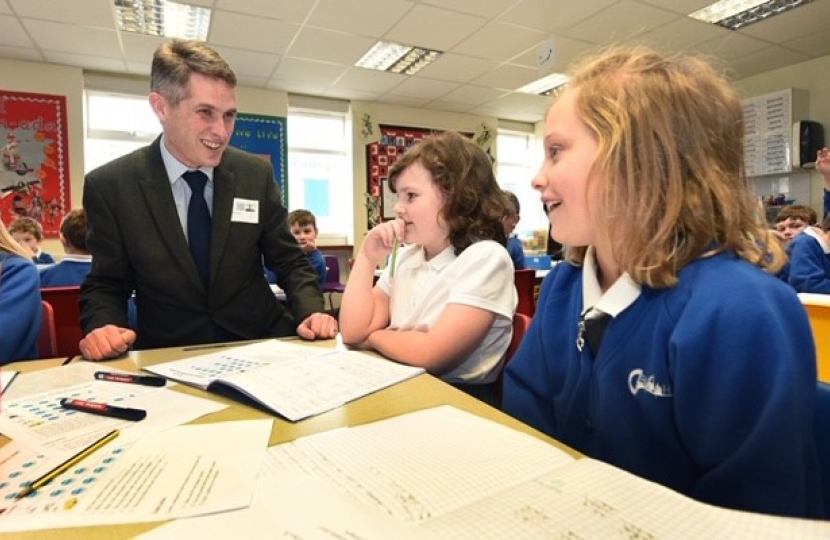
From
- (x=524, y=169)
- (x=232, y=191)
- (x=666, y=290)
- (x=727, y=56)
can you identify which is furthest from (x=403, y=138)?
(x=666, y=290)

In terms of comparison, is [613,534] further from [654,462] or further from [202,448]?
[202,448]

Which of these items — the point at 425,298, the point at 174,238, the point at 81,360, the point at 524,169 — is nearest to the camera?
the point at 81,360

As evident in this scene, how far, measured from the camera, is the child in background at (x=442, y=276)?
1.14m

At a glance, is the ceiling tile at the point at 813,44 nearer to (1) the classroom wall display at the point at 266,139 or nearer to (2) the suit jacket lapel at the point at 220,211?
(1) the classroom wall display at the point at 266,139

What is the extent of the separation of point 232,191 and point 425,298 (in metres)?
0.82

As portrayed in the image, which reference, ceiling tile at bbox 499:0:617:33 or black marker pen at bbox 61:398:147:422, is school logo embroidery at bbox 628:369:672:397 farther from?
ceiling tile at bbox 499:0:617:33

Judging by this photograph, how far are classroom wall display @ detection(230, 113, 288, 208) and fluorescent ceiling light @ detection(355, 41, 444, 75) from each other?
1437 mm

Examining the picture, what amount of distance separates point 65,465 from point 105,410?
189 mm

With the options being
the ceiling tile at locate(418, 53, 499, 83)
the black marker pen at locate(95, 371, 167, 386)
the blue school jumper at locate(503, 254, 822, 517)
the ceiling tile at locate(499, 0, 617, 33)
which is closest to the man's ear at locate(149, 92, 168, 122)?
the black marker pen at locate(95, 371, 167, 386)

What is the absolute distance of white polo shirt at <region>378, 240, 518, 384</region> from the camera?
1.17 m

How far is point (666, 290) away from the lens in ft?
2.46

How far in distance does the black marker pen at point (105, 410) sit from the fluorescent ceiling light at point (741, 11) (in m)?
4.94

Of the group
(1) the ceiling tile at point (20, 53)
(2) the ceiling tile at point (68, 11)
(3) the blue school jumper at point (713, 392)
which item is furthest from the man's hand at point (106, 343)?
(1) the ceiling tile at point (20, 53)

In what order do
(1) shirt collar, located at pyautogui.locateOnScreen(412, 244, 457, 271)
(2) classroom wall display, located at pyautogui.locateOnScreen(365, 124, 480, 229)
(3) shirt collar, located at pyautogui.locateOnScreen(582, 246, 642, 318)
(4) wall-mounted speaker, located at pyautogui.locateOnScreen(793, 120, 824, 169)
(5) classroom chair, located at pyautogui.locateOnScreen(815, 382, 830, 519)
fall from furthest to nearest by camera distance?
(2) classroom wall display, located at pyautogui.locateOnScreen(365, 124, 480, 229) < (4) wall-mounted speaker, located at pyautogui.locateOnScreen(793, 120, 824, 169) < (1) shirt collar, located at pyautogui.locateOnScreen(412, 244, 457, 271) < (3) shirt collar, located at pyautogui.locateOnScreen(582, 246, 642, 318) < (5) classroom chair, located at pyautogui.locateOnScreen(815, 382, 830, 519)
